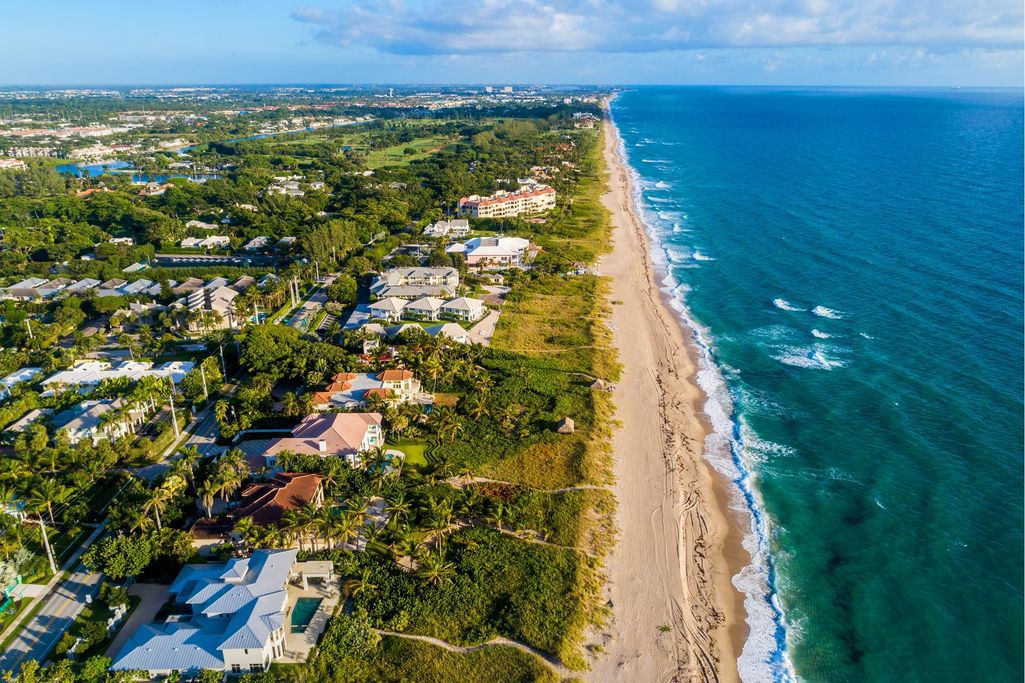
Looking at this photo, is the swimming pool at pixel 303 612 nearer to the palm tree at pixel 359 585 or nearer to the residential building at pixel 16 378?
the palm tree at pixel 359 585

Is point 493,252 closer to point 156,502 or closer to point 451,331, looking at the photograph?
point 451,331

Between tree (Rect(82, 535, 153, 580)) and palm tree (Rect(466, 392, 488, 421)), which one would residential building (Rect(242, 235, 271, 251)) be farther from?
tree (Rect(82, 535, 153, 580))

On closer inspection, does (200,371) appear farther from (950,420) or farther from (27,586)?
(950,420)

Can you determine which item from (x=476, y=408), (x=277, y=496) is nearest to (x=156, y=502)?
(x=277, y=496)

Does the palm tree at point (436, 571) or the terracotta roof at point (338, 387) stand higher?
the terracotta roof at point (338, 387)

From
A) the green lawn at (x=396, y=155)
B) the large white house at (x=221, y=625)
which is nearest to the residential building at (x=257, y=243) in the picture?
the green lawn at (x=396, y=155)

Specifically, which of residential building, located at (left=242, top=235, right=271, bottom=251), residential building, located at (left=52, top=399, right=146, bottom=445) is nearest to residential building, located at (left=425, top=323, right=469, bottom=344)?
residential building, located at (left=52, top=399, right=146, bottom=445)
